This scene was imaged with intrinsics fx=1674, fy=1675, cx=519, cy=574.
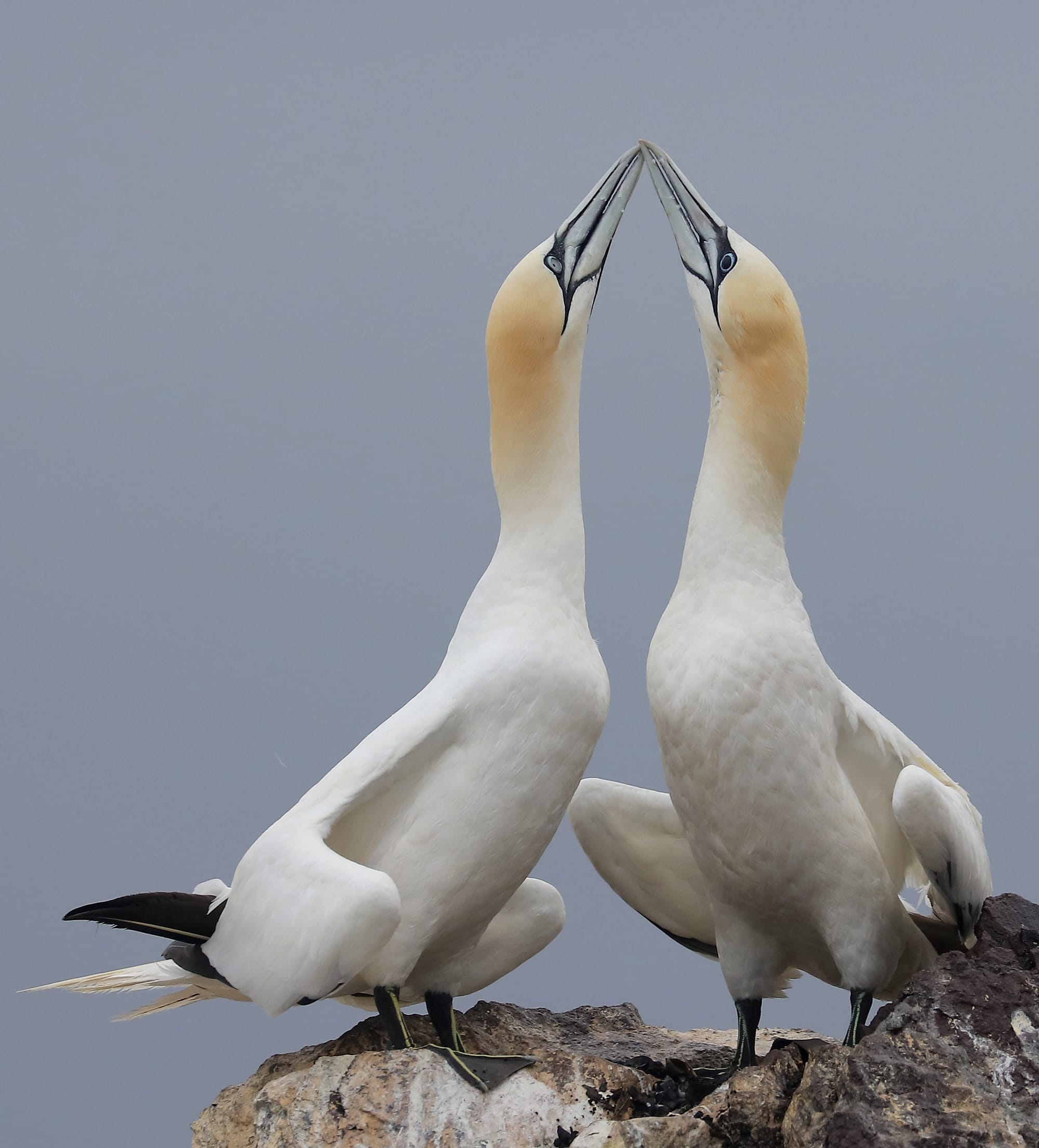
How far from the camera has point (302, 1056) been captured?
5.06m

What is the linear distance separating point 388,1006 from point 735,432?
2.04 metres

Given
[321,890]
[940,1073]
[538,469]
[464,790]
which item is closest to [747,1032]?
[940,1073]

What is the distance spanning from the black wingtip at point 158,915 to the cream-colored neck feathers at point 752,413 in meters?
1.85

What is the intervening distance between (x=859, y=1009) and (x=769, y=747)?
35.0 inches

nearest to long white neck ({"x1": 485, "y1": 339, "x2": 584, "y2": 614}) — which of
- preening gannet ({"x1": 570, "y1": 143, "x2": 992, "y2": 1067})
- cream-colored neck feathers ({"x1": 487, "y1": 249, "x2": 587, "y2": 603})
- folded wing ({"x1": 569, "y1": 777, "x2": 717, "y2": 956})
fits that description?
cream-colored neck feathers ({"x1": 487, "y1": 249, "x2": 587, "y2": 603})

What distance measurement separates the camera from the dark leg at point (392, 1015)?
4.89 m

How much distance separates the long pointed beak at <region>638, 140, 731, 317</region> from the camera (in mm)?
5355

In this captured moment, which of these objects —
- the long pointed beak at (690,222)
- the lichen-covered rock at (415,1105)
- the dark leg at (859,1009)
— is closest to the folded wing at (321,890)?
the lichen-covered rock at (415,1105)

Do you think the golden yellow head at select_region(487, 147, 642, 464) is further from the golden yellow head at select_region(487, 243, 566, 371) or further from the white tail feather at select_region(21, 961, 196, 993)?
the white tail feather at select_region(21, 961, 196, 993)

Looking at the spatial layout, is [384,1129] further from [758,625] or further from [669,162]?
[669,162]

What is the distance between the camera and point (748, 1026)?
541 cm

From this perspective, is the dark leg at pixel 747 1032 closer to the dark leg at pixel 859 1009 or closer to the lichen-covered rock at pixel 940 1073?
the dark leg at pixel 859 1009

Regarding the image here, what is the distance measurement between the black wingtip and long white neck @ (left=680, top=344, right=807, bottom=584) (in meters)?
1.78

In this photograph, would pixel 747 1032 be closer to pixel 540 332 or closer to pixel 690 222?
pixel 540 332
